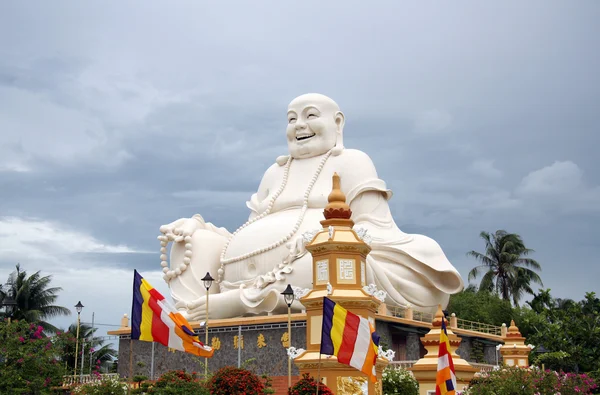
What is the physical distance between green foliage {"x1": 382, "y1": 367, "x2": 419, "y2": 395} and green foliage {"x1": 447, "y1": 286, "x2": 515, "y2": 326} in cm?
1392

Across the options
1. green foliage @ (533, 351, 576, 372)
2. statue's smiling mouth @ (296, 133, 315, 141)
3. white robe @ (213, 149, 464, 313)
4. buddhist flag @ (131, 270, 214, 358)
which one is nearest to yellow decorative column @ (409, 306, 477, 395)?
white robe @ (213, 149, 464, 313)

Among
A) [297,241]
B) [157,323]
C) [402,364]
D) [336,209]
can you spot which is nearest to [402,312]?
[402,364]

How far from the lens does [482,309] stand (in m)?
28.3

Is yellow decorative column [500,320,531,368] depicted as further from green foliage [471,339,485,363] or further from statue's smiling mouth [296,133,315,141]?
statue's smiling mouth [296,133,315,141]

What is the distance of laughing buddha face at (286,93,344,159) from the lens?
20.3 m

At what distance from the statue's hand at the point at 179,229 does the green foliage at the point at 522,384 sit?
9.15 m

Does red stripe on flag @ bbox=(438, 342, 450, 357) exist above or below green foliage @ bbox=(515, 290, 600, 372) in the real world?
below

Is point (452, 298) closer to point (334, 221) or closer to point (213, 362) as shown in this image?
point (213, 362)

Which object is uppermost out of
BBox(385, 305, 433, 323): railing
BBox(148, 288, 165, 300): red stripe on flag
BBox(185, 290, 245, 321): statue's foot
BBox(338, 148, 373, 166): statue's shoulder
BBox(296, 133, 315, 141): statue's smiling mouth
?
BBox(296, 133, 315, 141): statue's smiling mouth

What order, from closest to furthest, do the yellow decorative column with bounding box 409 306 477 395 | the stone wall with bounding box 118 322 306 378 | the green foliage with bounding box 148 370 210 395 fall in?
the green foliage with bounding box 148 370 210 395
the yellow decorative column with bounding box 409 306 477 395
the stone wall with bounding box 118 322 306 378

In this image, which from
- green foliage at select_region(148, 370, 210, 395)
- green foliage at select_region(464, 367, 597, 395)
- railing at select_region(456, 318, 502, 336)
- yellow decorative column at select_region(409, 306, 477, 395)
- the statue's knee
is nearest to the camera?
green foliage at select_region(148, 370, 210, 395)

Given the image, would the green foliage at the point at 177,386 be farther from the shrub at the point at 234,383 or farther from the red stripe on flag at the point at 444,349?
the red stripe on flag at the point at 444,349

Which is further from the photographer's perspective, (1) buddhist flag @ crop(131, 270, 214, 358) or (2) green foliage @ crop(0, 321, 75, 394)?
(2) green foliage @ crop(0, 321, 75, 394)

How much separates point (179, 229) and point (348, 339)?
1110 centimetres
